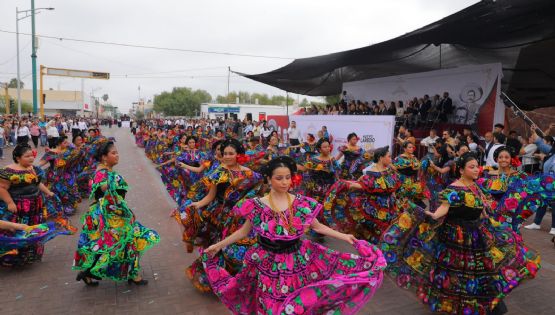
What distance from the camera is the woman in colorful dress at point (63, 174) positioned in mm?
8133

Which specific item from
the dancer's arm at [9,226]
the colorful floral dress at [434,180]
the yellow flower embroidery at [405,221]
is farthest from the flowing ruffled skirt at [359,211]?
the dancer's arm at [9,226]

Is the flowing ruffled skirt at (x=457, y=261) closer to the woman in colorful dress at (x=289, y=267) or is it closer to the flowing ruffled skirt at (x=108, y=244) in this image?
the woman in colorful dress at (x=289, y=267)

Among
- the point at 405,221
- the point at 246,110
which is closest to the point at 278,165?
the point at 405,221

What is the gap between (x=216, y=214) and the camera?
4.63m

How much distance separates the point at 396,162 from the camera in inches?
260

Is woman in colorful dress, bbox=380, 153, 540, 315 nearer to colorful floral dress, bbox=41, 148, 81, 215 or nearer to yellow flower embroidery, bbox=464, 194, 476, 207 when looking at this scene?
yellow flower embroidery, bbox=464, 194, 476, 207

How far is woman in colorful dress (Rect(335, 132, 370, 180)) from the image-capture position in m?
7.67

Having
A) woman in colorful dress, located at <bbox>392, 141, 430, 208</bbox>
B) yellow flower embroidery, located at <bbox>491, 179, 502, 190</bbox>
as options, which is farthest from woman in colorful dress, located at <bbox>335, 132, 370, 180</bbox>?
yellow flower embroidery, located at <bbox>491, 179, 502, 190</bbox>

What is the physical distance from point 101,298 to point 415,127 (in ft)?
41.2

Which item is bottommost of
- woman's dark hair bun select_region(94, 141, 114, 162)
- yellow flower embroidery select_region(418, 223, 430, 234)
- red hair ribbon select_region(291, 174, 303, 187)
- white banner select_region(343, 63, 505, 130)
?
yellow flower embroidery select_region(418, 223, 430, 234)

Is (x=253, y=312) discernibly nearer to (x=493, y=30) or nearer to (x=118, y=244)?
(x=118, y=244)

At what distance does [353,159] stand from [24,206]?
559 centimetres

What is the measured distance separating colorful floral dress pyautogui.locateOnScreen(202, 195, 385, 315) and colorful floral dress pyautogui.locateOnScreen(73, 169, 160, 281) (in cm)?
144

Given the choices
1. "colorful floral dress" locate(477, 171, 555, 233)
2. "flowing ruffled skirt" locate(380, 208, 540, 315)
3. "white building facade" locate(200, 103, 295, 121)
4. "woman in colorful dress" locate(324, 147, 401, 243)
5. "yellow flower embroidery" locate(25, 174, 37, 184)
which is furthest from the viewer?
"white building facade" locate(200, 103, 295, 121)
